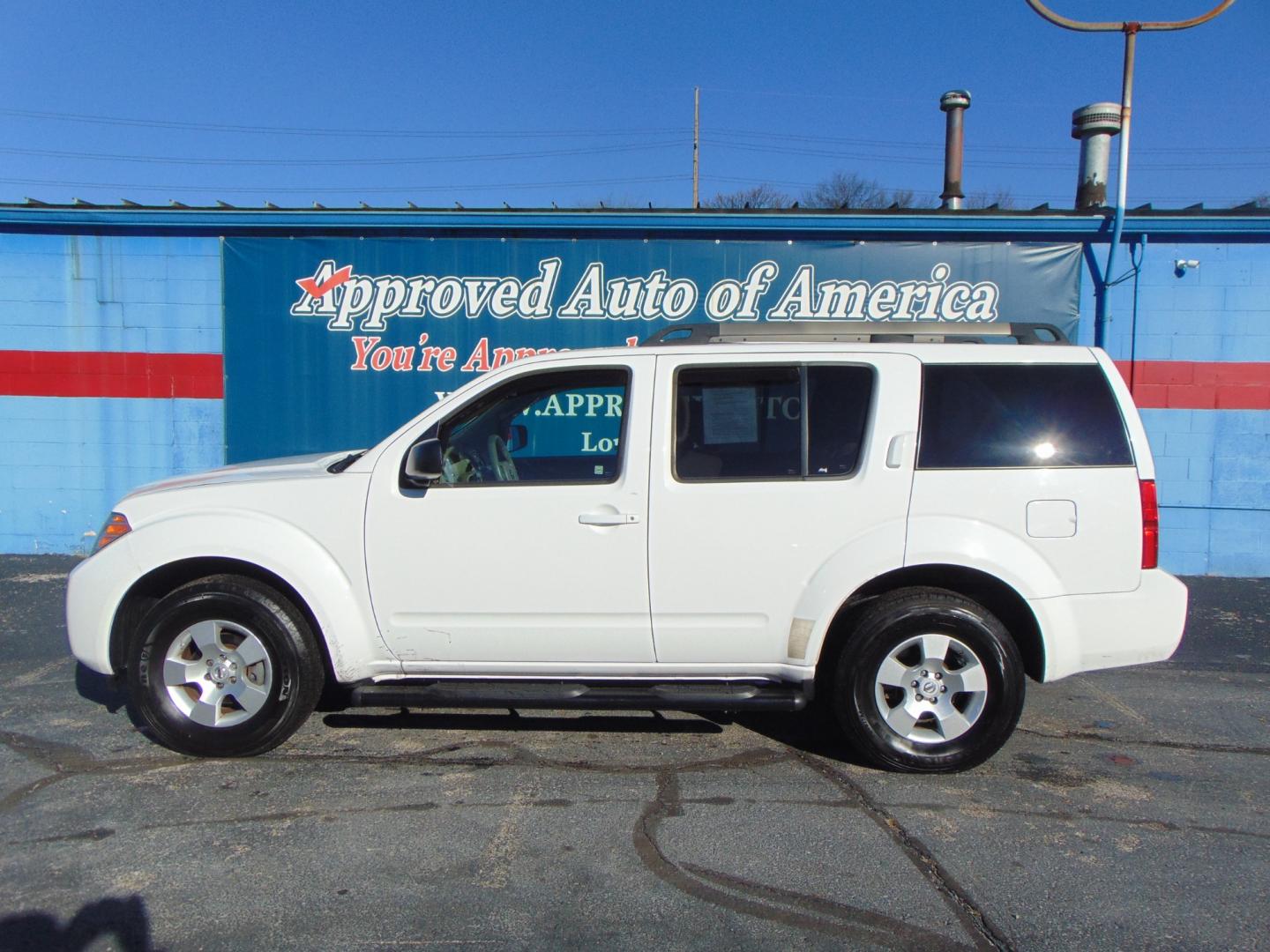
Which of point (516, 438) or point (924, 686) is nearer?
point (924, 686)

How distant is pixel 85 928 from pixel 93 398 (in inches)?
293

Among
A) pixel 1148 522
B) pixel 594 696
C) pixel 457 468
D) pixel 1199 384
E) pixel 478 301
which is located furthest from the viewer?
pixel 478 301

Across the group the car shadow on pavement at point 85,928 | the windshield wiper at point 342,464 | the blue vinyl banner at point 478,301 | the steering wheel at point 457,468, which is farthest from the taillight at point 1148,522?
the blue vinyl banner at point 478,301

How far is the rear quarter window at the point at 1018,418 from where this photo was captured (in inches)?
170

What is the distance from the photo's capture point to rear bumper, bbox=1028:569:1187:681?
4.27 metres

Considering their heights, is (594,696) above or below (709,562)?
below

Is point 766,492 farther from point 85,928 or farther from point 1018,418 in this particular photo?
point 85,928

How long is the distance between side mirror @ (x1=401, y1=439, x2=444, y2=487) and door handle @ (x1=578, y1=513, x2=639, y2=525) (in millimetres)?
676

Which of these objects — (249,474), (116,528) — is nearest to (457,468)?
(249,474)

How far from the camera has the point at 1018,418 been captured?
4.39 metres

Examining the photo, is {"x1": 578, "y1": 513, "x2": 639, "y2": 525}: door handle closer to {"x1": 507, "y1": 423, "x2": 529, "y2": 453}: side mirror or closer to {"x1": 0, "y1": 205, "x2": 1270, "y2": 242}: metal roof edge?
{"x1": 507, "y1": 423, "x2": 529, "y2": 453}: side mirror

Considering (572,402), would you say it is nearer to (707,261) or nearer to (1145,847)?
(707,261)

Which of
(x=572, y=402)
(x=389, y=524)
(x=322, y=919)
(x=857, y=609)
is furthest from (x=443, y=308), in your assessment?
(x=322, y=919)

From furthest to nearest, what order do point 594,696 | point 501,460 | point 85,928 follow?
1. point 501,460
2. point 594,696
3. point 85,928
